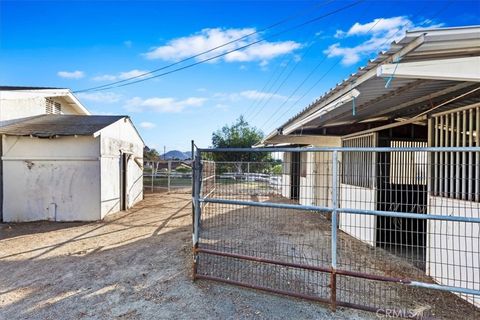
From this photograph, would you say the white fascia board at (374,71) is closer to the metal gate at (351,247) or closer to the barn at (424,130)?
the barn at (424,130)

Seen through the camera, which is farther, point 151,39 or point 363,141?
point 151,39

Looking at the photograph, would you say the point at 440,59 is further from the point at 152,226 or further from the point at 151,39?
the point at 151,39

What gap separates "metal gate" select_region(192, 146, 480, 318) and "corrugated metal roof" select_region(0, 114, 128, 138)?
4795 mm

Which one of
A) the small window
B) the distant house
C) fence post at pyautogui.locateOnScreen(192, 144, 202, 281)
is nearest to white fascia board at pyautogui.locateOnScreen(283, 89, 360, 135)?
fence post at pyautogui.locateOnScreen(192, 144, 202, 281)

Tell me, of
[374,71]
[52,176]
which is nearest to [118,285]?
[374,71]

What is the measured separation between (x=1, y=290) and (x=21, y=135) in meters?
5.91

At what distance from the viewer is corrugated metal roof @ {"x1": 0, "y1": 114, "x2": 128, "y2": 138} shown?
26.9 feet

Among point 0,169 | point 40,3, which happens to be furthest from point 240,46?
point 0,169

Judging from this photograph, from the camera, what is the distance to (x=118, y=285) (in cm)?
388

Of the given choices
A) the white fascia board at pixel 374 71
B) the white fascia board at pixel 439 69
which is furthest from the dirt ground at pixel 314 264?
the white fascia board at pixel 439 69

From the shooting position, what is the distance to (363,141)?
669 cm

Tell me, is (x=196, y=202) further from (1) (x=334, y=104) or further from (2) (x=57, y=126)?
(2) (x=57, y=126)

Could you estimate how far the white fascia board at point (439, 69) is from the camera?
2531mm
